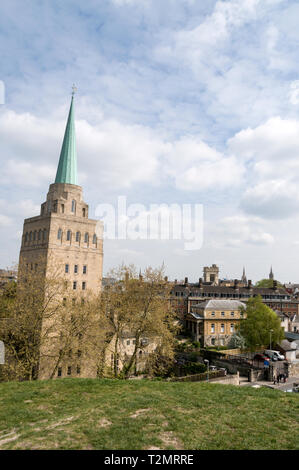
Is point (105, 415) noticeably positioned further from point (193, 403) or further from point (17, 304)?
point (17, 304)

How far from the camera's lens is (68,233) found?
40156 millimetres

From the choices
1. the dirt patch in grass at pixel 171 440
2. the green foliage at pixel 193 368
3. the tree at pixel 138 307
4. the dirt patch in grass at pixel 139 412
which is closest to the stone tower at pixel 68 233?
the tree at pixel 138 307

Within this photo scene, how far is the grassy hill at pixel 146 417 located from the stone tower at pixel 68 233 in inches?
937

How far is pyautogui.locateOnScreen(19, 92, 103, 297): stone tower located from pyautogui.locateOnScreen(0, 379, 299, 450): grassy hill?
78.1ft

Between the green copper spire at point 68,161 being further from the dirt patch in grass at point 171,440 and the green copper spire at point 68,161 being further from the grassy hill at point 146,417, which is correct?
the dirt patch in grass at point 171,440

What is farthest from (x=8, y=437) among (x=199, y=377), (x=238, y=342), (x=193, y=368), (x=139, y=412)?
(x=238, y=342)

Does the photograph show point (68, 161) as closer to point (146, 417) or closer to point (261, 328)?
point (261, 328)

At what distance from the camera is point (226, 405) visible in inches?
496

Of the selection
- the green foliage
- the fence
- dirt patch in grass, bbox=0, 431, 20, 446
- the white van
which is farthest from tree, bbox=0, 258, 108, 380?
the white van

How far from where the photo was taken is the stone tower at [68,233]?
39.0m

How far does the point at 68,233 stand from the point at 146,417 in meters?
32.0
